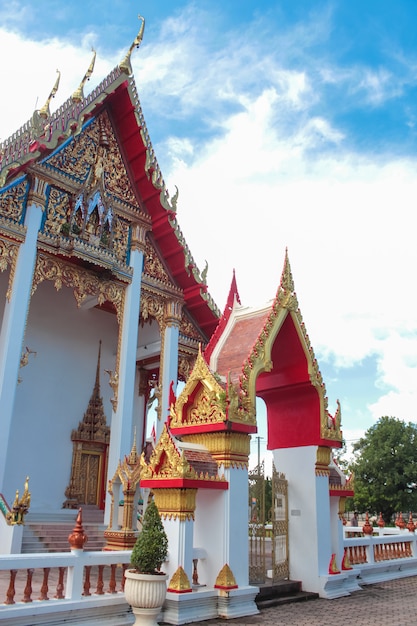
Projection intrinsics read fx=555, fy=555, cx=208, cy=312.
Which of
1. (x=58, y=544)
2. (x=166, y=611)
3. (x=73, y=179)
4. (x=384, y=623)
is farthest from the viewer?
(x=73, y=179)

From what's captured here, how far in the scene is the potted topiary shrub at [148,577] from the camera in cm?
446

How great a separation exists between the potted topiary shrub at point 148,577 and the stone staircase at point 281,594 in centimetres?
175

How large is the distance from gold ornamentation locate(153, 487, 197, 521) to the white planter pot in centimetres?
76

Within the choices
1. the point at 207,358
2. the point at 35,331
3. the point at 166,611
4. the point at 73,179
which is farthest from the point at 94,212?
the point at 166,611

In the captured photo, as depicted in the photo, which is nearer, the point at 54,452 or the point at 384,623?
the point at 384,623

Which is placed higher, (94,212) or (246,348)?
(94,212)

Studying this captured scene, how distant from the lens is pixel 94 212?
1049 cm

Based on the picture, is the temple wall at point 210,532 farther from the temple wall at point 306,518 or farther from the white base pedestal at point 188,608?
the temple wall at point 306,518

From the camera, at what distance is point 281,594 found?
20.8 ft

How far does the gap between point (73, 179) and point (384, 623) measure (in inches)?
337

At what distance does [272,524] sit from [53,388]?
6.28 meters

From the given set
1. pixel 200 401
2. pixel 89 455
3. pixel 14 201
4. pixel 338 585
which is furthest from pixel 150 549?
pixel 89 455

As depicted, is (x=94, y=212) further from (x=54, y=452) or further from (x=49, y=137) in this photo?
(x=54, y=452)

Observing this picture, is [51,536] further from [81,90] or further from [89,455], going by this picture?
[81,90]
